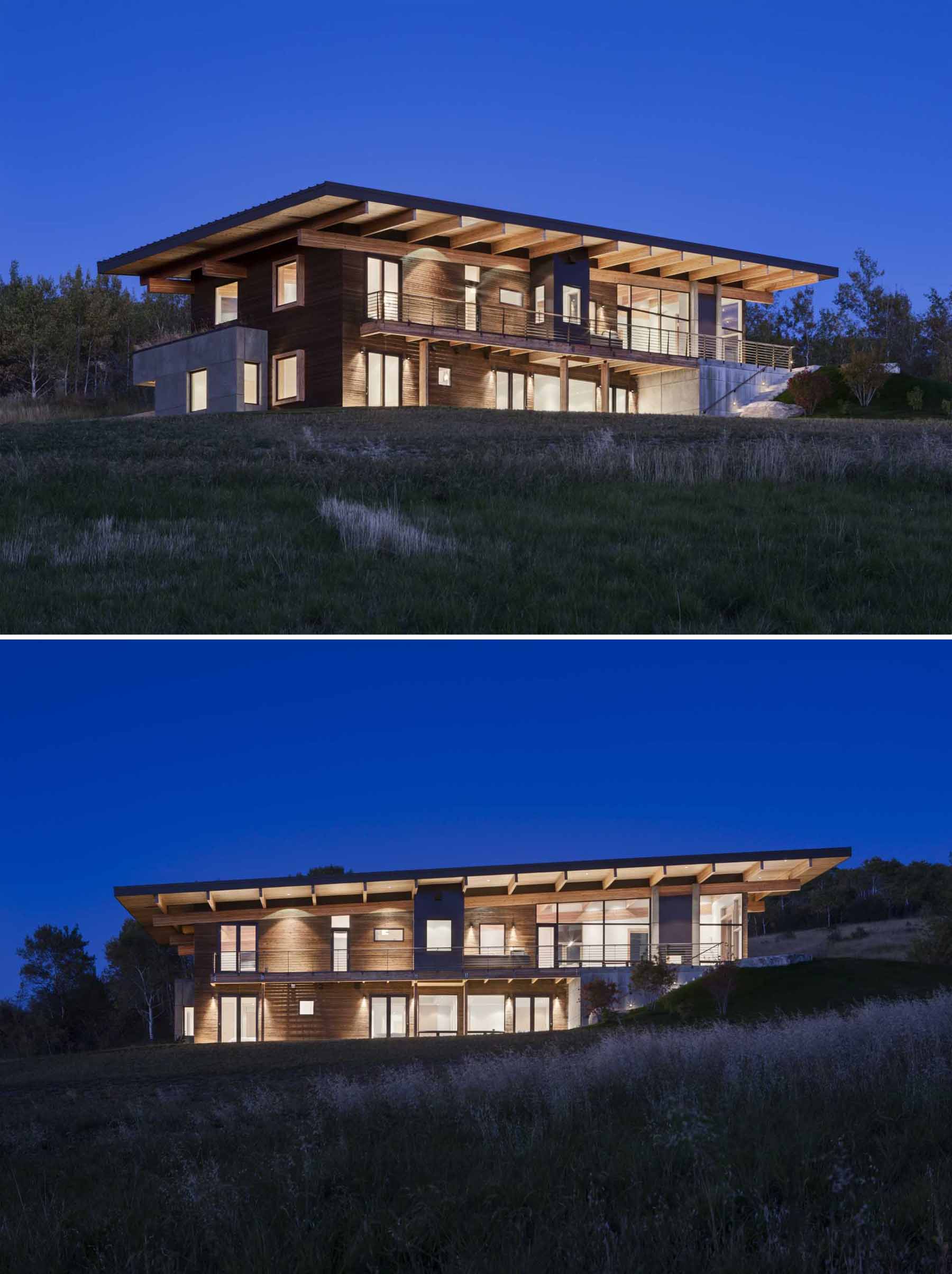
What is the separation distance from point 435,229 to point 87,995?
49648 mm

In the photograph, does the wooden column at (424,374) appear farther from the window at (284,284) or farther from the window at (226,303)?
the window at (226,303)

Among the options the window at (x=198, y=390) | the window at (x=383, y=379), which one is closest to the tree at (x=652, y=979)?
the window at (x=383, y=379)

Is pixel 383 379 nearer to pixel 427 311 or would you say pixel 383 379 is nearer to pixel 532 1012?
pixel 427 311

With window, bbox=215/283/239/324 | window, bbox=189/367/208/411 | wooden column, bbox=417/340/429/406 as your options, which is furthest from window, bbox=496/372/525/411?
window, bbox=189/367/208/411

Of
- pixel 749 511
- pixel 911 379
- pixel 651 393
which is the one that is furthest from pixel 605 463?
pixel 911 379

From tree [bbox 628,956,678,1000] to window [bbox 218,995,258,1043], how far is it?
12.3 meters

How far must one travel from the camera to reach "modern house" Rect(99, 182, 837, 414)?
4228cm

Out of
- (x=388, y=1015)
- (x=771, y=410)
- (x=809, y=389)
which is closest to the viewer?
(x=388, y=1015)

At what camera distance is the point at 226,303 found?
4622 cm

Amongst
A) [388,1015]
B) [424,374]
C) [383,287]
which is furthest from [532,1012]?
[383,287]

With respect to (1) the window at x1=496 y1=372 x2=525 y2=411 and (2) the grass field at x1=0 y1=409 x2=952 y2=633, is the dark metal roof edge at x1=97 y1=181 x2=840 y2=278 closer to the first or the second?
(1) the window at x1=496 y1=372 x2=525 y2=411

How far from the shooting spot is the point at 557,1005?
37.4m

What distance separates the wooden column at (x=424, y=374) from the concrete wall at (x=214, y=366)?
5247 millimetres

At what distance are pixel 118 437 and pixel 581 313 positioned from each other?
24.6 meters
